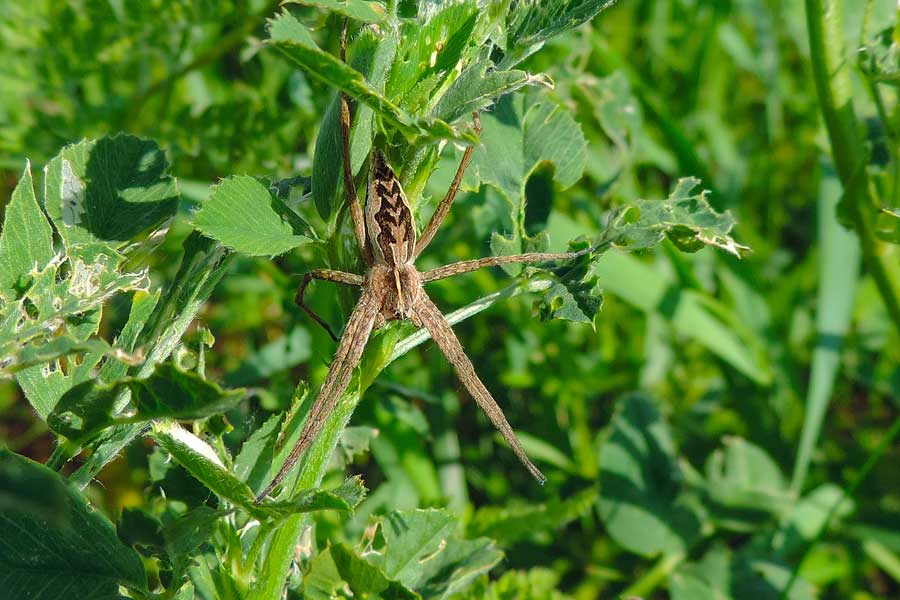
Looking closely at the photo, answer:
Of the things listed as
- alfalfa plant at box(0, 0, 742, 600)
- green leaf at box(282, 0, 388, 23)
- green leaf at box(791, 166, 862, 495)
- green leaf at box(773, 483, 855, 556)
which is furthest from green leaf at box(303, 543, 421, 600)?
green leaf at box(791, 166, 862, 495)

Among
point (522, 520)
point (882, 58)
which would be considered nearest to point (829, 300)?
point (882, 58)

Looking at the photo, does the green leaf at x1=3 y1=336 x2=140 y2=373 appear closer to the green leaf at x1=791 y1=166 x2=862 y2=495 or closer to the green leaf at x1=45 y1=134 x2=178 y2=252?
the green leaf at x1=45 y1=134 x2=178 y2=252

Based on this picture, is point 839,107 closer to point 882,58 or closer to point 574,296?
point 882,58

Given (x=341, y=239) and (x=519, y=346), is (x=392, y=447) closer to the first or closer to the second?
(x=519, y=346)

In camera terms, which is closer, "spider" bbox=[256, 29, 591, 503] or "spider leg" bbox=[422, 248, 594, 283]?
"spider" bbox=[256, 29, 591, 503]

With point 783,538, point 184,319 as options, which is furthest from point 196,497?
point 783,538

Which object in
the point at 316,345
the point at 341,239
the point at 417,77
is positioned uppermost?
the point at 417,77

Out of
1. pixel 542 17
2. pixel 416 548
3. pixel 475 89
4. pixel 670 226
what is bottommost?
pixel 416 548
